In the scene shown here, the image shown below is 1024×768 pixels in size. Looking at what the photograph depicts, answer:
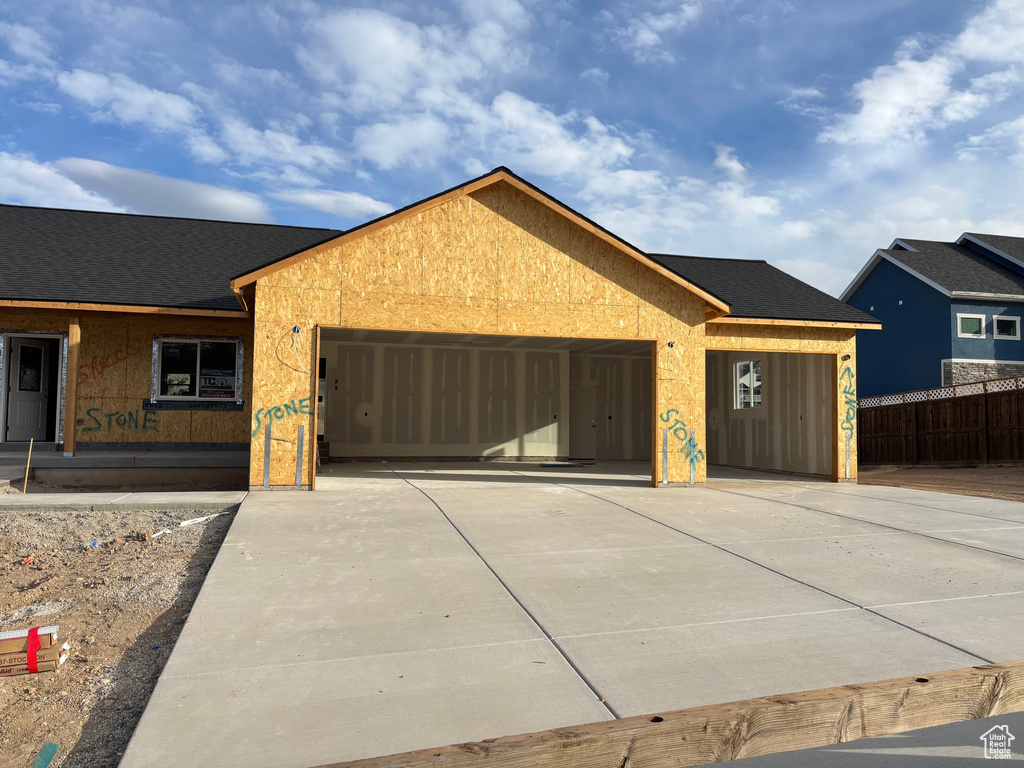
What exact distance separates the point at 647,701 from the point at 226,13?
1252 cm

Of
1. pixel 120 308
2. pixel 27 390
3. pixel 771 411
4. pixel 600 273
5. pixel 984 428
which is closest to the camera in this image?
pixel 600 273

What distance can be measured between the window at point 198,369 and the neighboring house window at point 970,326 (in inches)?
868

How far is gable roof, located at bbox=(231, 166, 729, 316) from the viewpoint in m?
10.2

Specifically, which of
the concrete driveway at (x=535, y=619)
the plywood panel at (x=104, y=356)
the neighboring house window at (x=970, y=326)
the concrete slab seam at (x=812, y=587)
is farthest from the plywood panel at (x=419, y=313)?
the neighboring house window at (x=970, y=326)

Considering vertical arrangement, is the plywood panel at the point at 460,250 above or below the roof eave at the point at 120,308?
above

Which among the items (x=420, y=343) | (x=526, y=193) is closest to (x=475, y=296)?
(x=526, y=193)

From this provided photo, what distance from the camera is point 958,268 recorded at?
81.4 feet

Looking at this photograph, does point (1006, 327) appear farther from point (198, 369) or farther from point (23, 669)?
point (23, 669)

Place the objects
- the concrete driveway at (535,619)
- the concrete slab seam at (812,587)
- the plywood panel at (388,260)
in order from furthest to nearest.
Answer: the plywood panel at (388,260) < the concrete slab seam at (812,587) < the concrete driveway at (535,619)

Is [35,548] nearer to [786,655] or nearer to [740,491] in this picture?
[786,655]

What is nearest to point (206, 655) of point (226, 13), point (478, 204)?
point (478, 204)

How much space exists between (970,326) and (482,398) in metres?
16.8

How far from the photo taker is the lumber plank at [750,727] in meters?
2.61

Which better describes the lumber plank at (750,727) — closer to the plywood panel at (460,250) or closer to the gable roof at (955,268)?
the plywood panel at (460,250)
